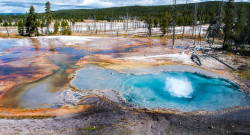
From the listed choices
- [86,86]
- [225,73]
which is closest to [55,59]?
[86,86]

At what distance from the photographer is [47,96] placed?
15.6 metres

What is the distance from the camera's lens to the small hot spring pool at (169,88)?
14.9 m

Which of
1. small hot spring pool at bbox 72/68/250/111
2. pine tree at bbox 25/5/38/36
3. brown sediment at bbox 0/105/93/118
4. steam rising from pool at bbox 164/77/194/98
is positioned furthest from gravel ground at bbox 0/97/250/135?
pine tree at bbox 25/5/38/36

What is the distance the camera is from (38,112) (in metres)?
12.8

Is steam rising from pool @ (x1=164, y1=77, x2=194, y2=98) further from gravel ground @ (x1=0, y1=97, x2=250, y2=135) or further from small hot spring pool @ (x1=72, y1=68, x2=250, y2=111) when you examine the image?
gravel ground @ (x1=0, y1=97, x2=250, y2=135)

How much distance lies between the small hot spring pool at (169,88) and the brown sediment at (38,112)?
4271 millimetres

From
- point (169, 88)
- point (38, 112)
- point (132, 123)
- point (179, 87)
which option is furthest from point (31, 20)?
point (132, 123)

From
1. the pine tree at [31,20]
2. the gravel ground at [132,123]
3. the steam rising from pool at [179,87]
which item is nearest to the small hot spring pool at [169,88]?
the steam rising from pool at [179,87]

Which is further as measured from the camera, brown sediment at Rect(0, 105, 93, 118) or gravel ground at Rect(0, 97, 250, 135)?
A: brown sediment at Rect(0, 105, 93, 118)

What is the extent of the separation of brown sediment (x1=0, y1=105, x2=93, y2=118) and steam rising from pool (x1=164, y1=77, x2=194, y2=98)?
30.1ft

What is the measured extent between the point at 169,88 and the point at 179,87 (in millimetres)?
1202

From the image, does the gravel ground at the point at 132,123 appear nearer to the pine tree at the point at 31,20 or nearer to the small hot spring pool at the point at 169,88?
the small hot spring pool at the point at 169,88

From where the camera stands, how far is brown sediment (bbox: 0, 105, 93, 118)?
12336mm

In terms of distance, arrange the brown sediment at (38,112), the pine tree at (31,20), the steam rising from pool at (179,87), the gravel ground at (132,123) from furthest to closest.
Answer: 1. the pine tree at (31,20)
2. the steam rising from pool at (179,87)
3. the brown sediment at (38,112)
4. the gravel ground at (132,123)
